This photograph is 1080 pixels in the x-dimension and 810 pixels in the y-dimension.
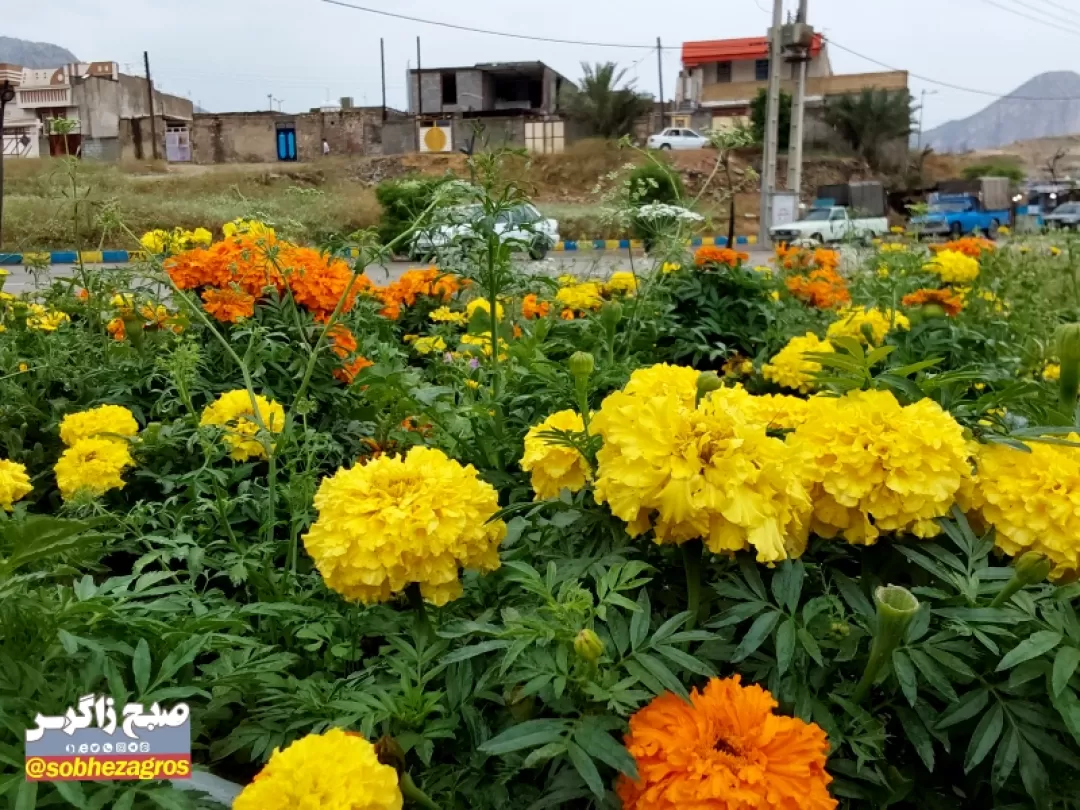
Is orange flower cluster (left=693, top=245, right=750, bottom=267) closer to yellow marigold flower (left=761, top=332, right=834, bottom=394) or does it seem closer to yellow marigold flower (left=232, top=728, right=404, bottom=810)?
yellow marigold flower (left=761, top=332, right=834, bottom=394)

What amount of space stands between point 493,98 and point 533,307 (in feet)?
103

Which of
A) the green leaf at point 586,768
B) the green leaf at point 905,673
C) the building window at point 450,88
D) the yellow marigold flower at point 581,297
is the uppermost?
the building window at point 450,88

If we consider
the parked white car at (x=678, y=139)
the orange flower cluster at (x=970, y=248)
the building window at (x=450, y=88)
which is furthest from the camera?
the building window at (x=450, y=88)

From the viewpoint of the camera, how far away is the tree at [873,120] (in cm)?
2820

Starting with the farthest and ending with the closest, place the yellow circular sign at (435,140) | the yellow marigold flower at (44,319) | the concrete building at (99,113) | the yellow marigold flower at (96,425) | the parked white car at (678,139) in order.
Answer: the concrete building at (99,113), the parked white car at (678,139), the yellow circular sign at (435,140), the yellow marigold flower at (44,319), the yellow marigold flower at (96,425)

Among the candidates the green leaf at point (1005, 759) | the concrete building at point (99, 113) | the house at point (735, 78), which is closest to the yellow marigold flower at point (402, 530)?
the green leaf at point (1005, 759)

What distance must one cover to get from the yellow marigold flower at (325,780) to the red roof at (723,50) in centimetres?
3913

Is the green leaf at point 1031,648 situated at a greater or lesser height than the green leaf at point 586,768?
greater

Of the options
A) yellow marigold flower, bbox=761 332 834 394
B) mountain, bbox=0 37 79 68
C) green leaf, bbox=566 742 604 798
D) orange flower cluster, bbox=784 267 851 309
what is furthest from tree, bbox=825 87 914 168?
mountain, bbox=0 37 79 68

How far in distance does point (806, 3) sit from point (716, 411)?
16517mm

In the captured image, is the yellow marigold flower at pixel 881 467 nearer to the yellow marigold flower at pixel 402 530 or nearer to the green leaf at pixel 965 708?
the green leaf at pixel 965 708

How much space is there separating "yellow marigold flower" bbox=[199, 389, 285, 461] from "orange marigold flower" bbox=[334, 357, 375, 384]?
1.55 feet

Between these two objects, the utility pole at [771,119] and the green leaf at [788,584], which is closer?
the green leaf at [788,584]

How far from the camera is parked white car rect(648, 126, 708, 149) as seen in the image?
26.4 meters
